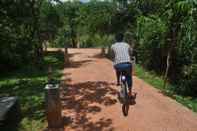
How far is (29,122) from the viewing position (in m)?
8.90

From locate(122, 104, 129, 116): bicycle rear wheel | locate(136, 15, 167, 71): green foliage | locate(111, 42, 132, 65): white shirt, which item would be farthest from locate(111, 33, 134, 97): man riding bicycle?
locate(136, 15, 167, 71): green foliage

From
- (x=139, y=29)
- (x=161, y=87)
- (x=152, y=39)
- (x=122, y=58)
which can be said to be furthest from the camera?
(x=139, y=29)

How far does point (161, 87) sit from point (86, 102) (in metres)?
4.40

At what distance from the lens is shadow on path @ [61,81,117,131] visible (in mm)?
8223

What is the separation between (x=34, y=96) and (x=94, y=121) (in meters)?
4.18

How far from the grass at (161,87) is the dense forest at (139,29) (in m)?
0.32

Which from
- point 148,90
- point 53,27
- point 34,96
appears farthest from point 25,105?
point 53,27

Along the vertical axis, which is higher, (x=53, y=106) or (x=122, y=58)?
(x=122, y=58)

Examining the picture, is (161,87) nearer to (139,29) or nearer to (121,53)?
(139,29)

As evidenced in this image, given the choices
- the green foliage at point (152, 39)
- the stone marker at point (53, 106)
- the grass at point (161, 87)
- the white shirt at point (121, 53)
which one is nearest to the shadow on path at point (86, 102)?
the stone marker at point (53, 106)

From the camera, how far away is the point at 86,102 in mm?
10266

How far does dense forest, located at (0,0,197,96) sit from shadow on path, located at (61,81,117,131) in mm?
2680

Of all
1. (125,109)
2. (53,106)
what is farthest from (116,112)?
(53,106)

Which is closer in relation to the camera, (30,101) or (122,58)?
(122,58)
